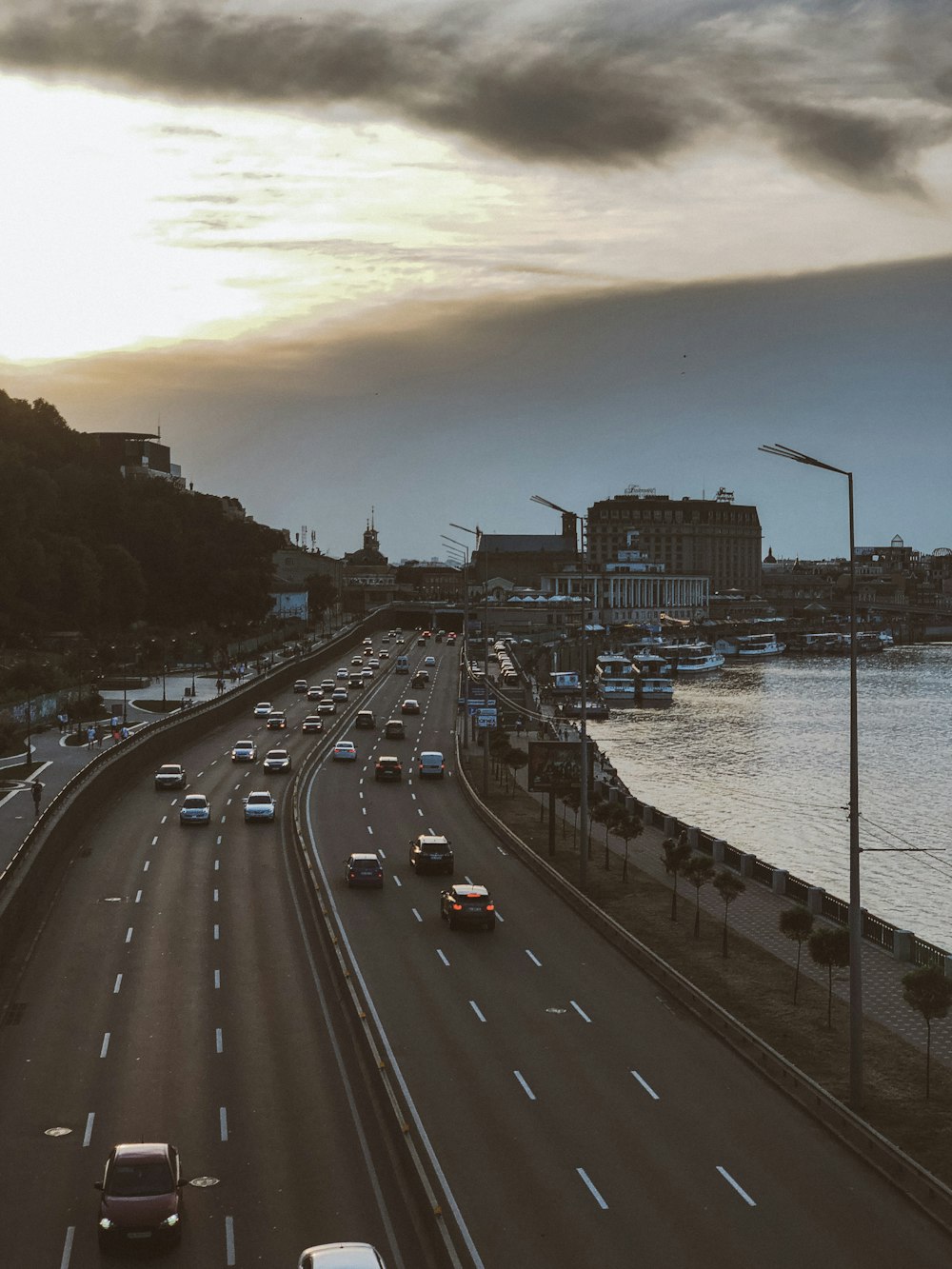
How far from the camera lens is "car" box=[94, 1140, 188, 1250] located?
2152 centimetres

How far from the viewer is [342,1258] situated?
18.8 meters

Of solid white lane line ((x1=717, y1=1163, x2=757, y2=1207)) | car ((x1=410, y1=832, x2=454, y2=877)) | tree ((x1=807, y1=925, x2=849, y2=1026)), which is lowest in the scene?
solid white lane line ((x1=717, y1=1163, x2=757, y2=1207))

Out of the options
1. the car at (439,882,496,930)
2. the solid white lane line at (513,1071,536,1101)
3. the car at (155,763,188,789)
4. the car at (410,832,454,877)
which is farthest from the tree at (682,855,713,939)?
the car at (155,763,188,789)

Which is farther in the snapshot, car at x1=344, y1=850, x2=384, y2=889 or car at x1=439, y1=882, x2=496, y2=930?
car at x1=344, y1=850, x2=384, y2=889

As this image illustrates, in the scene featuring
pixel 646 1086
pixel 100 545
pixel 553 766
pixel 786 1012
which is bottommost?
pixel 786 1012

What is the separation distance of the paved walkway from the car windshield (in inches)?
703

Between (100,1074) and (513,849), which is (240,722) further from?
(100,1074)

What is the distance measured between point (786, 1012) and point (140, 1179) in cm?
1843

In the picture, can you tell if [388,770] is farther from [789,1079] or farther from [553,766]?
[789,1079]

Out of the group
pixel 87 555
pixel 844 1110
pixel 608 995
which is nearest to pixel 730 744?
pixel 87 555

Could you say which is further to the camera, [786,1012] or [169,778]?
[169,778]

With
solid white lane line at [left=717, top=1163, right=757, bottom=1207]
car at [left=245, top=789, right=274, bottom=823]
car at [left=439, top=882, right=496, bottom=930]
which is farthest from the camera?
car at [left=245, top=789, right=274, bottom=823]

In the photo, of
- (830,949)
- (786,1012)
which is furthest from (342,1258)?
(830,949)

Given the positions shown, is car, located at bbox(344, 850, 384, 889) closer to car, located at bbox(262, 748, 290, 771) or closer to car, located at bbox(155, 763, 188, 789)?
car, located at bbox(155, 763, 188, 789)
